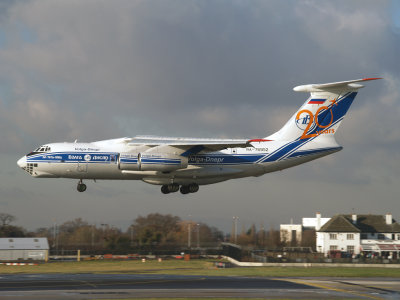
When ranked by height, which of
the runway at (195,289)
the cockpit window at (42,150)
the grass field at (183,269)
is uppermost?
the cockpit window at (42,150)

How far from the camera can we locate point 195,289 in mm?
24844

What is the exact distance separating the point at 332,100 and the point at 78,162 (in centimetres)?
1417

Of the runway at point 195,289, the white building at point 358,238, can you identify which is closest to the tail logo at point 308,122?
the runway at point 195,289

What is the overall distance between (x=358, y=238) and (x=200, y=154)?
131 feet

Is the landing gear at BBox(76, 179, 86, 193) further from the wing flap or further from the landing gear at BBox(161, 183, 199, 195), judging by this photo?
the landing gear at BBox(161, 183, 199, 195)

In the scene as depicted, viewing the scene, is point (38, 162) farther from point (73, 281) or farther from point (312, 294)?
point (312, 294)

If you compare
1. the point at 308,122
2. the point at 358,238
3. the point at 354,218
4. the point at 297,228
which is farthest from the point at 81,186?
the point at 297,228

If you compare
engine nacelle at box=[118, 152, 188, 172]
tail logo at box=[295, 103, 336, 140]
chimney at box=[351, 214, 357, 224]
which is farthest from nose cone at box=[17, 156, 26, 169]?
chimney at box=[351, 214, 357, 224]

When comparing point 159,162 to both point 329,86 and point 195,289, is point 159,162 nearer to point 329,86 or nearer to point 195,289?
point 195,289

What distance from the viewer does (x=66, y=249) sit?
61.2 meters

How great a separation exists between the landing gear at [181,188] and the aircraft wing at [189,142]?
250 centimetres

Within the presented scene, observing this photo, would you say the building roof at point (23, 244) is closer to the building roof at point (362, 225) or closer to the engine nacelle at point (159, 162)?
the engine nacelle at point (159, 162)

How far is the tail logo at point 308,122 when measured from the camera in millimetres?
31844

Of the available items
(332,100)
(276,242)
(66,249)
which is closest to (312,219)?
(276,242)
